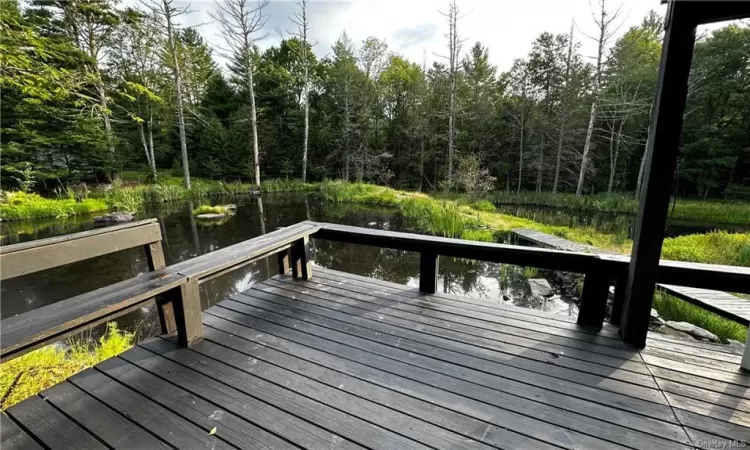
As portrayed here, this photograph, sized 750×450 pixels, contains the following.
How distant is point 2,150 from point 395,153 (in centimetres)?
1544

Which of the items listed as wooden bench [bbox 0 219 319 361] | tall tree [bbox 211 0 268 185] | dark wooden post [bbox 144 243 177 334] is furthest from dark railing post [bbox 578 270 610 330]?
tall tree [bbox 211 0 268 185]

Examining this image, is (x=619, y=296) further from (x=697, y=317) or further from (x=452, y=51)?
(x=452, y=51)

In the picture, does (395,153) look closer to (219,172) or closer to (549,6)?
(219,172)

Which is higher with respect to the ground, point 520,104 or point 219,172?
point 520,104

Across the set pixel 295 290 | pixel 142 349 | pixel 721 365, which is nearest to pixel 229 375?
pixel 142 349

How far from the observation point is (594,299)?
A: 5.58 feet

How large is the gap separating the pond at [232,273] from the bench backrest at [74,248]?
1.75 m

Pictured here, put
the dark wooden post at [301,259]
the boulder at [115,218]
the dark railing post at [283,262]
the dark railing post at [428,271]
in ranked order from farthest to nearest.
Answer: the boulder at [115,218] → the dark railing post at [283,262] → the dark wooden post at [301,259] → the dark railing post at [428,271]

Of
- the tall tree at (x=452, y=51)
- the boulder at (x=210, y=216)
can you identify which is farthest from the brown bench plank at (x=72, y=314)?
the tall tree at (x=452, y=51)

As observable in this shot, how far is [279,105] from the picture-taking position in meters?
16.6

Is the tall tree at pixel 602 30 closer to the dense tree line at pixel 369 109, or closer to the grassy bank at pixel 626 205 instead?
the dense tree line at pixel 369 109

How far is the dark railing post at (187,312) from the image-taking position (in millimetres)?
1580

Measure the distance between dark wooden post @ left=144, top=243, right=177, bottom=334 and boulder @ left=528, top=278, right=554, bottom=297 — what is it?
4.01 metres

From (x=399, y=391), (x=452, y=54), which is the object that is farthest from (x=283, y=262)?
(x=452, y=54)
